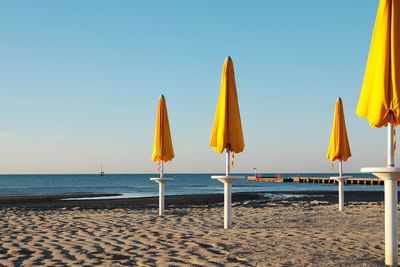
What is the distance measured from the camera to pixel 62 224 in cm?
1108

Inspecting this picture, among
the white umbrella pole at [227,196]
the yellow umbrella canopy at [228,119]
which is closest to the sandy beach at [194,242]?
the white umbrella pole at [227,196]

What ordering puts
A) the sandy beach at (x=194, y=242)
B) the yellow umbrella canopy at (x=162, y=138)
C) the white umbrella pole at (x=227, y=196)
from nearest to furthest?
the sandy beach at (x=194, y=242), the white umbrella pole at (x=227, y=196), the yellow umbrella canopy at (x=162, y=138)

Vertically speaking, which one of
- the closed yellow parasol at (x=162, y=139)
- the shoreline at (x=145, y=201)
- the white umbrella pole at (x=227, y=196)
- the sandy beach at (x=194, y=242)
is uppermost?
the closed yellow parasol at (x=162, y=139)

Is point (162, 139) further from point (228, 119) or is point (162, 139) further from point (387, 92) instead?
point (387, 92)

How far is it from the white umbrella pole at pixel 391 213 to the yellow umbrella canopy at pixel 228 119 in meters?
3.57

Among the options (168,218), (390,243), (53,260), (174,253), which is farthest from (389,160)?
(168,218)

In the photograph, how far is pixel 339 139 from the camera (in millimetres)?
12984

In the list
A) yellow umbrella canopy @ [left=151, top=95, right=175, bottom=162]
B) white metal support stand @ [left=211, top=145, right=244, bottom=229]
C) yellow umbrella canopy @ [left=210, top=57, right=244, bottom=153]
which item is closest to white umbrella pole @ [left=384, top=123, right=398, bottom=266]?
white metal support stand @ [left=211, top=145, right=244, bottom=229]

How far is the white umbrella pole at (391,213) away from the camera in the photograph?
5809mm

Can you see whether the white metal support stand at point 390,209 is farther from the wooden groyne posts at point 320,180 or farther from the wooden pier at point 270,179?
the wooden pier at point 270,179

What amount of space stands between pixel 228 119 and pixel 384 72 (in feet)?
12.2

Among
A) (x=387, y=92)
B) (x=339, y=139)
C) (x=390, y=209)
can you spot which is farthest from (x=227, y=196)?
(x=339, y=139)

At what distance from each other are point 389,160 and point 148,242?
4.18 m

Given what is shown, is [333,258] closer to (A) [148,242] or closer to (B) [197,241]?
(B) [197,241]
